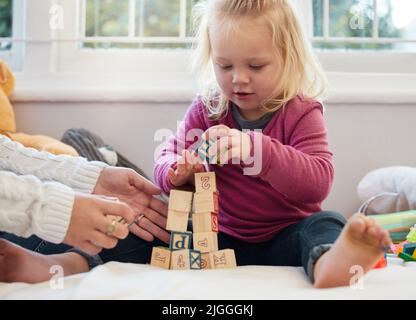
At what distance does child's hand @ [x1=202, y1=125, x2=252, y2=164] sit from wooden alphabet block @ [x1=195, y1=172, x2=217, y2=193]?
0.07 meters

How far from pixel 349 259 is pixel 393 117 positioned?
99 centimetres

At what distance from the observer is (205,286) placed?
2.89 feet

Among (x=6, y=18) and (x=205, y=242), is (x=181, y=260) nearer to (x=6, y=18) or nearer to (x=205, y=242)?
(x=205, y=242)

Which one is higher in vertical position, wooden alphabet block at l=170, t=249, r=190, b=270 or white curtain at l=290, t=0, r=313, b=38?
white curtain at l=290, t=0, r=313, b=38

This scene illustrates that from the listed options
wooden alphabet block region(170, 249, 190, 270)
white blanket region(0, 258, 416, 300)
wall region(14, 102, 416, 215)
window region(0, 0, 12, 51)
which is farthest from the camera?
window region(0, 0, 12, 51)

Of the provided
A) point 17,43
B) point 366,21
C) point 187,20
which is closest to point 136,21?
point 187,20

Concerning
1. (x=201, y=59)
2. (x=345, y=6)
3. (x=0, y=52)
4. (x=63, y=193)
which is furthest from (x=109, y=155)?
(x=345, y=6)

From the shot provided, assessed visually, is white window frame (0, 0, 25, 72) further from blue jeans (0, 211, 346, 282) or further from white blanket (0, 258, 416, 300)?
white blanket (0, 258, 416, 300)

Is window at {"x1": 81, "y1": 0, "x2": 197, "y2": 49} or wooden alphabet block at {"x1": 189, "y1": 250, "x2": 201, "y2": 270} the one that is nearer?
wooden alphabet block at {"x1": 189, "y1": 250, "x2": 201, "y2": 270}

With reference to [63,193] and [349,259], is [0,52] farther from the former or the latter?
[349,259]

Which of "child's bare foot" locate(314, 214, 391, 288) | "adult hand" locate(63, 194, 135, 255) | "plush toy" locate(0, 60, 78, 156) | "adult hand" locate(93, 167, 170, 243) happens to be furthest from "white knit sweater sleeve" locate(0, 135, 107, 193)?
"child's bare foot" locate(314, 214, 391, 288)

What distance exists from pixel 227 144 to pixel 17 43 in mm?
1187

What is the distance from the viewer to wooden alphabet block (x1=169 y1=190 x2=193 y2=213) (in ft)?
3.64

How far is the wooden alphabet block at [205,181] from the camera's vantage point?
1.10 metres
